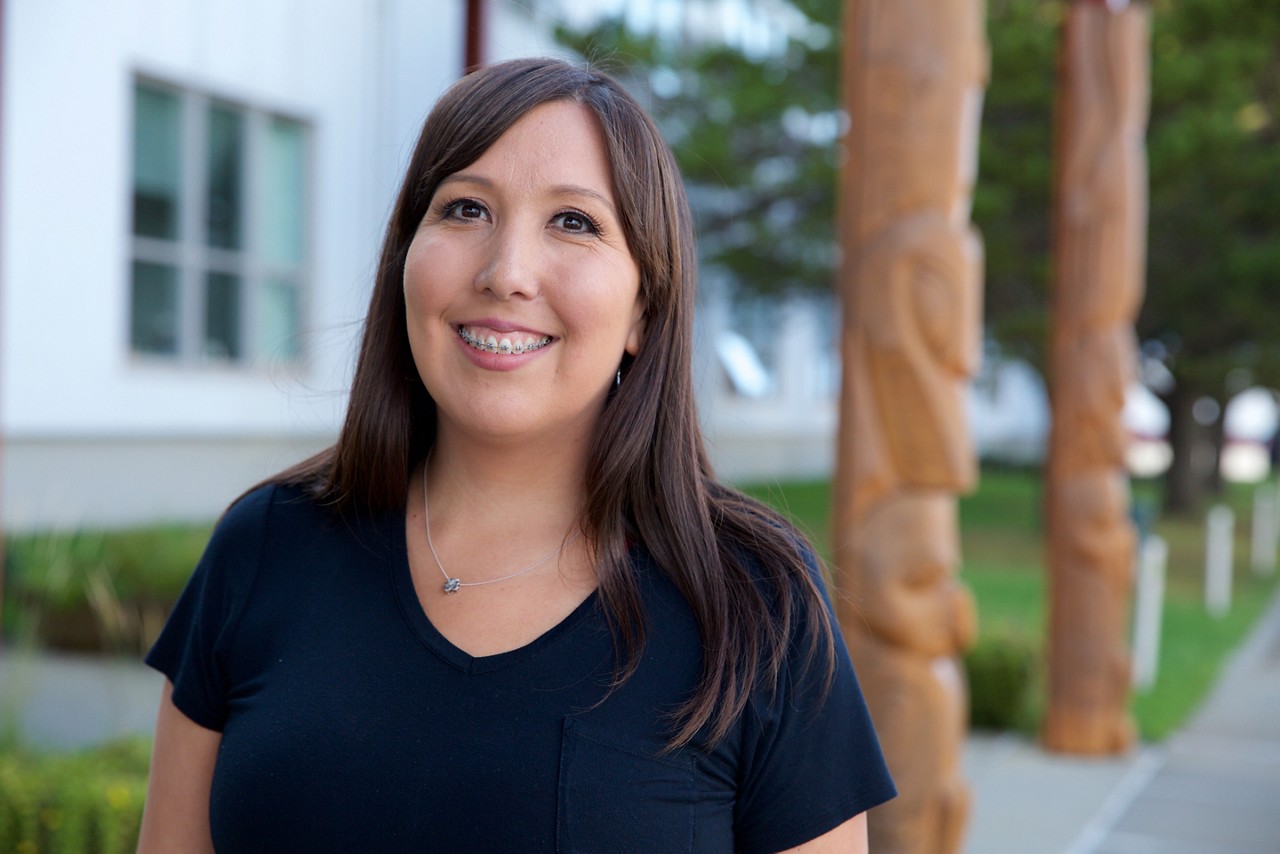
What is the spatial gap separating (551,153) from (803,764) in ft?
2.47

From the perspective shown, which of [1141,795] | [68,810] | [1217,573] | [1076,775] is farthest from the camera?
[1217,573]

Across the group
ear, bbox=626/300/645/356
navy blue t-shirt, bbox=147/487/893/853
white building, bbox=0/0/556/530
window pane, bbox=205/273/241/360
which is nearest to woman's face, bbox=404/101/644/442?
ear, bbox=626/300/645/356

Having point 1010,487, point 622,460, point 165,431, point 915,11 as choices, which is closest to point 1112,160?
point 915,11

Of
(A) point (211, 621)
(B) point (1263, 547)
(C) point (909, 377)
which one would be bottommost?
(B) point (1263, 547)

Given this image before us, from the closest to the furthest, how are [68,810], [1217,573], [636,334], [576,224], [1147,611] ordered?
[576,224] < [636,334] < [68,810] < [1147,611] < [1217,573]

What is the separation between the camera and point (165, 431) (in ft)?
33.6

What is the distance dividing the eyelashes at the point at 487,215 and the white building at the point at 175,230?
6.38 meters

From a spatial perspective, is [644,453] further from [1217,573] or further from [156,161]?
[1217,573]

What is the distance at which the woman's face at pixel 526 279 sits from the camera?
156 centimetres

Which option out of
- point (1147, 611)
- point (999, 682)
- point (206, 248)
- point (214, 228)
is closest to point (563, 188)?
point (999, 682)

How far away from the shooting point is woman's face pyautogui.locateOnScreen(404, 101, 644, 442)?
1.56 meters

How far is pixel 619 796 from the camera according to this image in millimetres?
1491

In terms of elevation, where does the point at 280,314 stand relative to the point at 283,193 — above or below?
below

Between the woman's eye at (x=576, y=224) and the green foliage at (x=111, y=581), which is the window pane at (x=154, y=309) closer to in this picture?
the green foliage at (x=111, y=581)
